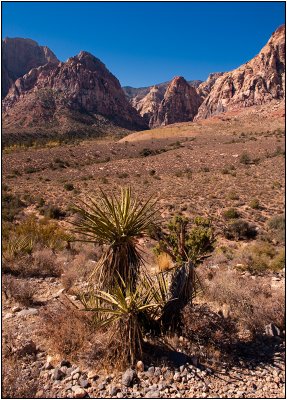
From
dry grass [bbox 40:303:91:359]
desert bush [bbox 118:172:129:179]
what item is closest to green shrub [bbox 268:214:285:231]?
dry grass [bbox 40:303:91:359]

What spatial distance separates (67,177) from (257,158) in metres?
21.9

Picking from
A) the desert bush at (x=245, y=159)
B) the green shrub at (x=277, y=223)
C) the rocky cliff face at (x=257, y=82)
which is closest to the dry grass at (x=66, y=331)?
the green shrub at (x=277, y=223)

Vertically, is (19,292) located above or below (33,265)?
below

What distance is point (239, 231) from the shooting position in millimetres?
16328

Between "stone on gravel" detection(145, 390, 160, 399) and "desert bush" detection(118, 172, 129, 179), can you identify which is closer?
"stone on gravel" detection(145, 390, 160, 399)

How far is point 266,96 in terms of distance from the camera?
10606 cm

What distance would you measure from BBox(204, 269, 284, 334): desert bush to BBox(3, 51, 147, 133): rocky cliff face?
352 feet

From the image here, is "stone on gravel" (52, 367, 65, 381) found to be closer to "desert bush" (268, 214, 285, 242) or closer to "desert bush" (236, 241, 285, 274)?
"desert bush" (236, 241, 285, 274)

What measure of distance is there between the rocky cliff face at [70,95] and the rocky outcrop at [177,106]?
10.5 m

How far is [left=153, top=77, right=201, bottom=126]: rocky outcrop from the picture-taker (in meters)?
157

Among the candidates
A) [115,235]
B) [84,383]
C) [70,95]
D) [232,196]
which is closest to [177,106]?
[70,95]

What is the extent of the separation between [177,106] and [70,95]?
52522mm

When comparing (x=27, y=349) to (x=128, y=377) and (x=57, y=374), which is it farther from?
(x=128, y=377)

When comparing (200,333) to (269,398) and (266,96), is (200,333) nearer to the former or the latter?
(269,398)
